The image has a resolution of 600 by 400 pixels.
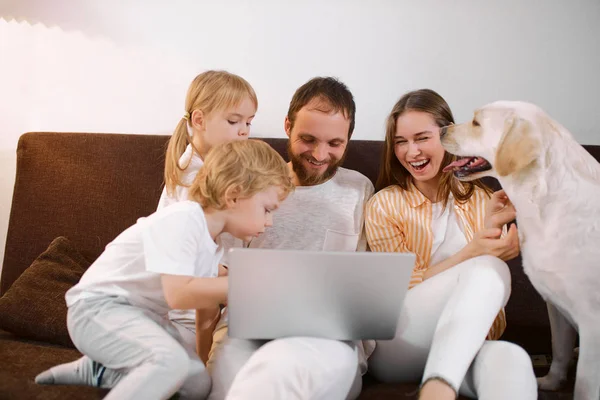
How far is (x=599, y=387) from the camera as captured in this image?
128cm

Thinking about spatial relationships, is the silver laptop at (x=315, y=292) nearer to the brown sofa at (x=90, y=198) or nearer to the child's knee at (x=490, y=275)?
the child's knee at (x=490, y=275)

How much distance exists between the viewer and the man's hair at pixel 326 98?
1628 mm

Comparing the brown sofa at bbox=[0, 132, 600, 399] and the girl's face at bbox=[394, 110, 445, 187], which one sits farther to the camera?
the brown sofa at bbox=[0, 132, 600, 399]

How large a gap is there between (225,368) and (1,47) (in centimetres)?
165

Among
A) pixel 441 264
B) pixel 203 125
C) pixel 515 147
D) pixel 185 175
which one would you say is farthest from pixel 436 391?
pixel 203 125

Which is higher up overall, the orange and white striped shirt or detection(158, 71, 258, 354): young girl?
detection(158, 71, 258, 354): young girl

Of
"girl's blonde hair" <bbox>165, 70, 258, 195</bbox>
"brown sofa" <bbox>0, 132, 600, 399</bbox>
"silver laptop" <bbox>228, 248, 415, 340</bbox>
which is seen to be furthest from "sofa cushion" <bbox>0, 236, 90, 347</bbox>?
"silver laptop" <bbox>228, 248, 415, 340</bbox>

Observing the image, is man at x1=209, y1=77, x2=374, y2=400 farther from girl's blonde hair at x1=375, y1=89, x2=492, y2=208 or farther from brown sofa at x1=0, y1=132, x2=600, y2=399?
brown sofa at x1=0, y1=132, x2=600, y2=399

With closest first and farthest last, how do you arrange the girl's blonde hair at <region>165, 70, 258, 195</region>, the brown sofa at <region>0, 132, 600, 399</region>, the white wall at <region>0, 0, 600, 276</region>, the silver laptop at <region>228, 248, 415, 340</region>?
1. the silver laptop at <region>228, 248, 415, 340</region>
2. the girl's blonde hair at <region>165, 70, 258, 195</region>
3. the brown sofa at <region>0, 132, 600, 399</region>
4. the white wall at <region>0, 0, 600, 276</region>

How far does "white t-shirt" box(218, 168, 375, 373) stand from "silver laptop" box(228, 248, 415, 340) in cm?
41

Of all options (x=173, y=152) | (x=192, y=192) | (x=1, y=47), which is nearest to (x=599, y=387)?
(x=192, y=192)

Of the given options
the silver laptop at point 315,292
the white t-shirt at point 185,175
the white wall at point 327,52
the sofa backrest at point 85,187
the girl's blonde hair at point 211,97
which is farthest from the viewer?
the white wall at point 327,52

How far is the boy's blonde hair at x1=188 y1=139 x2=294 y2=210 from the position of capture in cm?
130

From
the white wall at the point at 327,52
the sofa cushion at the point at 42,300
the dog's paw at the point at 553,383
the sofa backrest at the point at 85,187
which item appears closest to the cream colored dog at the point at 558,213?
the dog's paw at the point at 553,383
